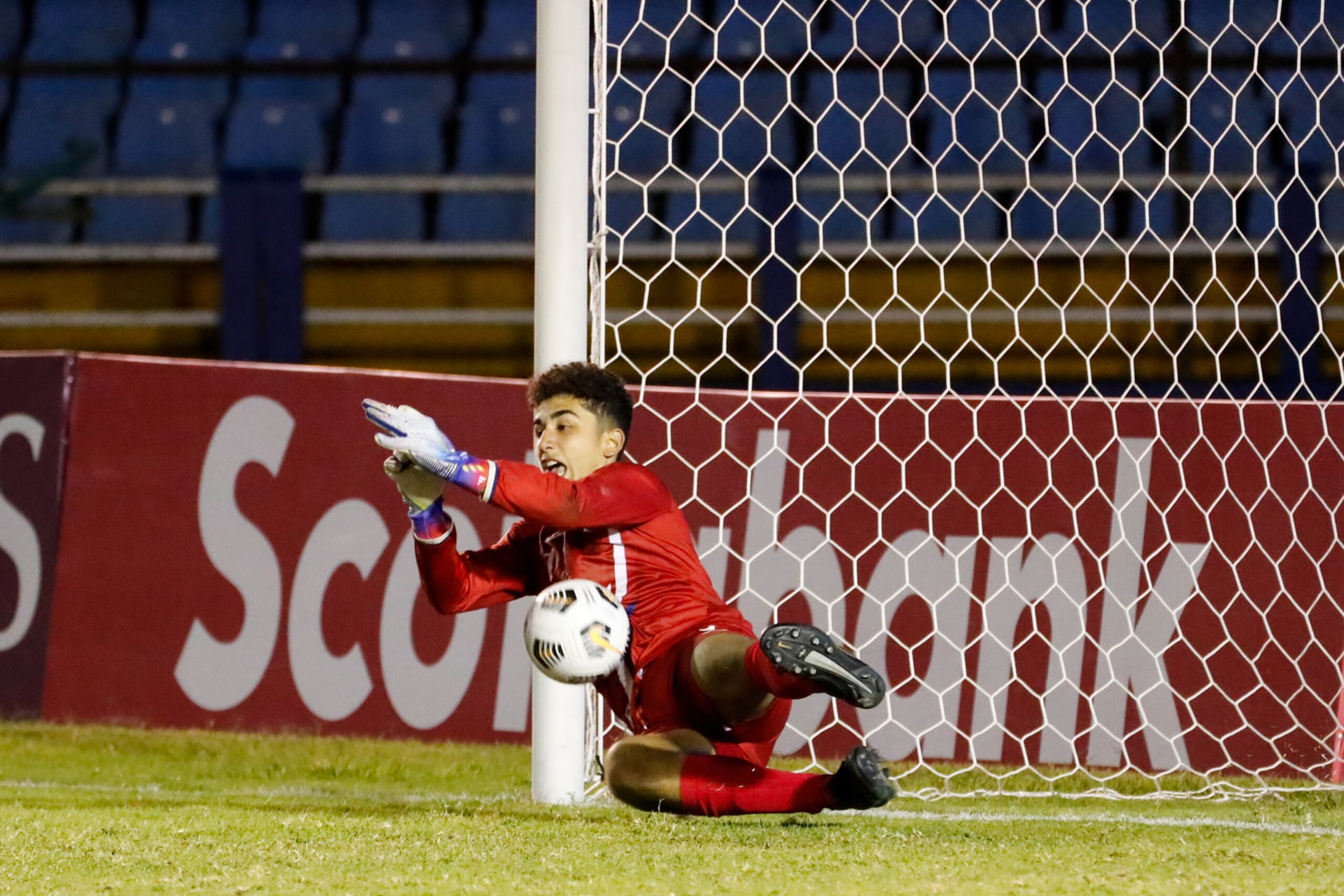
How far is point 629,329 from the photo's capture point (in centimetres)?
715

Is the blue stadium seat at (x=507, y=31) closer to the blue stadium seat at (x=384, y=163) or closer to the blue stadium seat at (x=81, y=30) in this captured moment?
the blue stadium seat at (x=384, y=163)

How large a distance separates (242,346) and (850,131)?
10.2ft

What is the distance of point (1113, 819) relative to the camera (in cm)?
324

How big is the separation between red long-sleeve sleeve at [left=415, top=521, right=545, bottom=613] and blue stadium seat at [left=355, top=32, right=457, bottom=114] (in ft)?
18.0

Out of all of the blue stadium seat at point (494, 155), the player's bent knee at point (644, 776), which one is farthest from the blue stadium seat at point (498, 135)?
the player's bent knee at point (644, 776)

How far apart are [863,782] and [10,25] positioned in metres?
8.13

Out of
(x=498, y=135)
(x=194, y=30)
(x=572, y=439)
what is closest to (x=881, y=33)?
(x=498, y=135)

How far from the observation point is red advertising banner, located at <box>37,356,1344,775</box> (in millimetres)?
4129

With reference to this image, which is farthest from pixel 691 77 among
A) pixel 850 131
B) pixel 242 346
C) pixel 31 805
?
pixel 31 805

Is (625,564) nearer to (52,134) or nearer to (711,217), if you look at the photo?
(711,217)

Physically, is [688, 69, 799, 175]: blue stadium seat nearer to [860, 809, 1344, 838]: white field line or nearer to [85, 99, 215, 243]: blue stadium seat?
[85, 99, 215, 243]: blue stadium seat

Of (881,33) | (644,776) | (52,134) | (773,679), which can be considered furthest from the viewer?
(52,134)

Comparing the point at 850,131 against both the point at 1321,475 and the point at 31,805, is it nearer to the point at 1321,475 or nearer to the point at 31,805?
the point at 1321,475

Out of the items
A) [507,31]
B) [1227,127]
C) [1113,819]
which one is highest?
[507,31]
